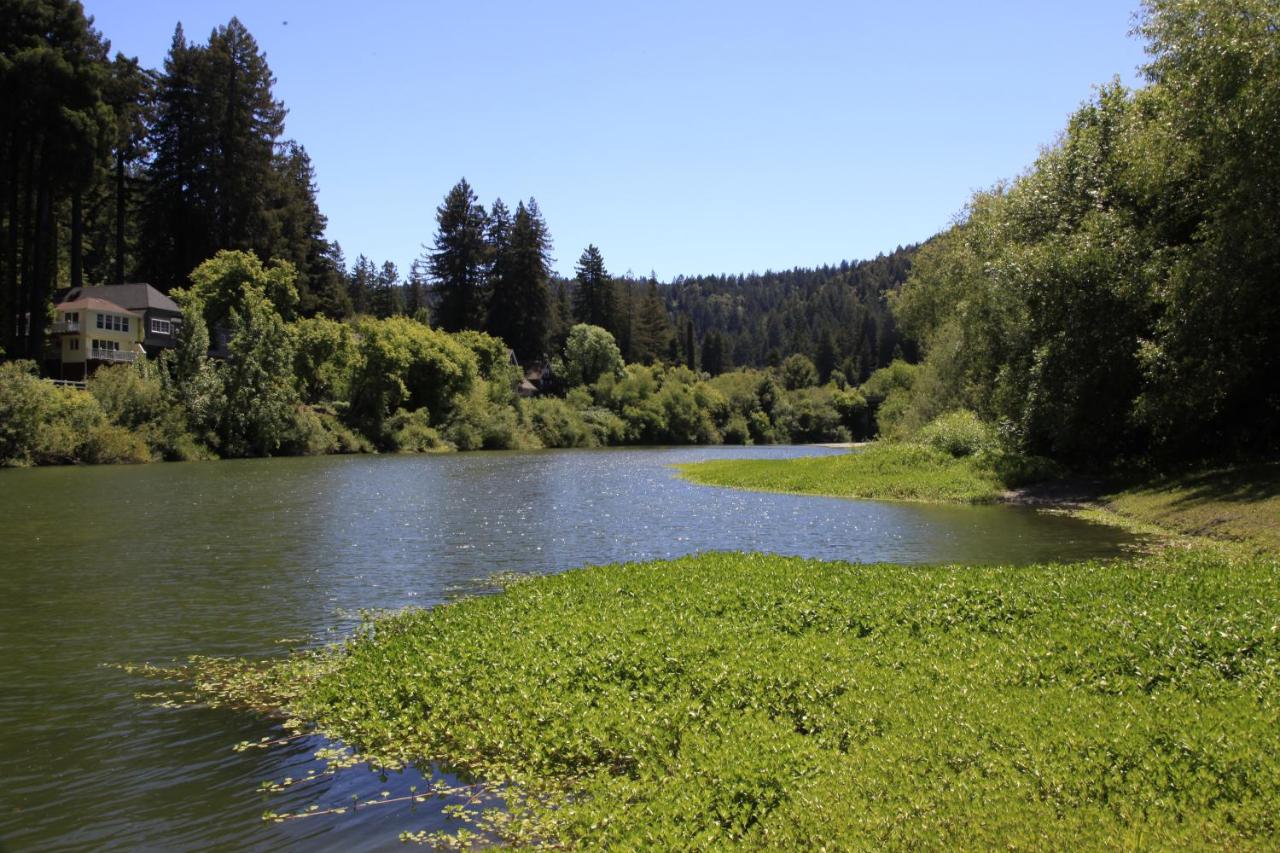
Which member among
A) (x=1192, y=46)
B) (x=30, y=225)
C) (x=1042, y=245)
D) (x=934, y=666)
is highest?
(x=30, y=225)

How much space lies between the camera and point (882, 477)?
4044 centimetres

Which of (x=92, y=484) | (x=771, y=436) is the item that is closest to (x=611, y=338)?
(x=771, y=436)

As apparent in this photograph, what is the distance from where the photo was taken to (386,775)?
9109mm

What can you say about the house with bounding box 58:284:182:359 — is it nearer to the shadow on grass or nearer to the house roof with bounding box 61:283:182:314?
the house roof with bounding box 61:283:182:314

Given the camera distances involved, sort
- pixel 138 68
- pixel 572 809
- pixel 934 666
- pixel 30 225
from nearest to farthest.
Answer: pixel 572 809, pixel 934 666, pixel 30 225, pixel 138 68

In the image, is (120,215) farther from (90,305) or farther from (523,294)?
(523,294)

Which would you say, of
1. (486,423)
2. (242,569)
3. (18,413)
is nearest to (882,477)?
(242,569)

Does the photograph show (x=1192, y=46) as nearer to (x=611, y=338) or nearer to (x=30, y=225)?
(x=30, y=225)

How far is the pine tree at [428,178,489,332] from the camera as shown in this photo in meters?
118

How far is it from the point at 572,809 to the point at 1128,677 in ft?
20.2

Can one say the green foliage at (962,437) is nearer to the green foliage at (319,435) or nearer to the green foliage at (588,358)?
the green foliage at (319,435)

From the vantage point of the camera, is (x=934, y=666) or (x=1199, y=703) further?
(x=934, y=666)

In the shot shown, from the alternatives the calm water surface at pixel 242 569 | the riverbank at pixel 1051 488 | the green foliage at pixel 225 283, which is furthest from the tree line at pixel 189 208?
the riverbank at pixel 1051 488

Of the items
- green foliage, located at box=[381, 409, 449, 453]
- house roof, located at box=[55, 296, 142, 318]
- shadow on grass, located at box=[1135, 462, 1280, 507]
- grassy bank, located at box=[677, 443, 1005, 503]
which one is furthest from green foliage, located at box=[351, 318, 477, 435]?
shadow on grass, located at box=[1135, 462, 1280, 507]
